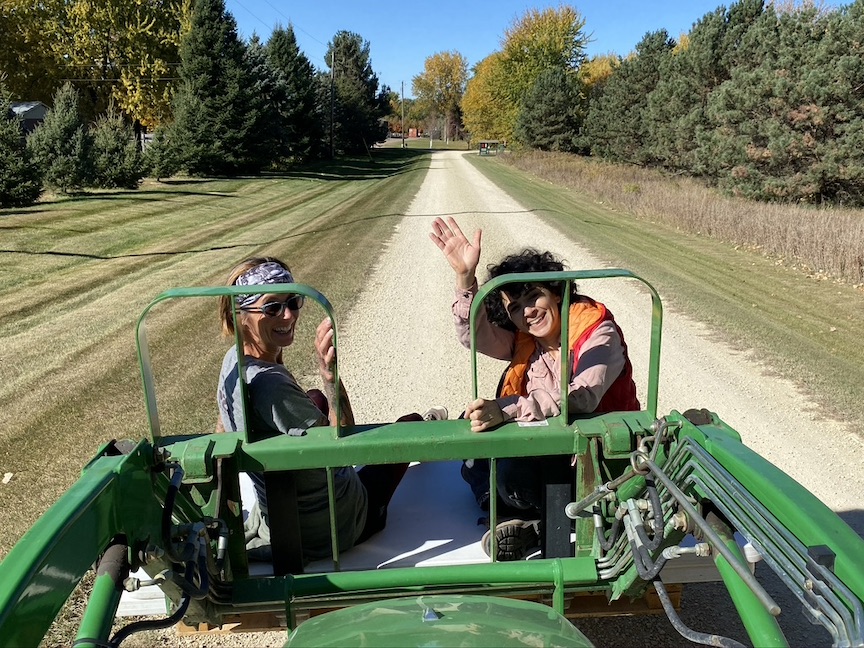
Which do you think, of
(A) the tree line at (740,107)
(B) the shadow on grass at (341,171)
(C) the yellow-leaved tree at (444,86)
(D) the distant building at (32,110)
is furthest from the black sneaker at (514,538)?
(C) the yellow-leaved tree at (444,86)

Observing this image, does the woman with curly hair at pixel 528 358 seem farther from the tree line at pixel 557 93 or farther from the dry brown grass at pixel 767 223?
the tree line at pixel 557 93

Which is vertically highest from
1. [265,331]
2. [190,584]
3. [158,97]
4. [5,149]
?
[158,97]

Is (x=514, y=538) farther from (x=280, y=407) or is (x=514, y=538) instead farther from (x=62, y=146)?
(x=62, y=146)

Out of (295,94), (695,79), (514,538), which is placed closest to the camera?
(514,538)

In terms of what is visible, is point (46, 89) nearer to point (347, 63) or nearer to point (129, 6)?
point (129, 6)

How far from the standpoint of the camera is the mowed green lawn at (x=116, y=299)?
5023 mm

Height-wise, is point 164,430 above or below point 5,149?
below

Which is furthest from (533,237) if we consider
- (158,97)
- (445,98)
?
(445,98)

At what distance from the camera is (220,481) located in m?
2.39

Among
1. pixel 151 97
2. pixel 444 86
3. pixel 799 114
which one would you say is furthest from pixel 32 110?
pixel 444 86

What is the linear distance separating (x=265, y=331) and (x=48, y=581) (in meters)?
1.35

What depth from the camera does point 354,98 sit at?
55906 mm

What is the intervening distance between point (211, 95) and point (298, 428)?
28.9 meters

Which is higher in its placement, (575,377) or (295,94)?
(295,94)
